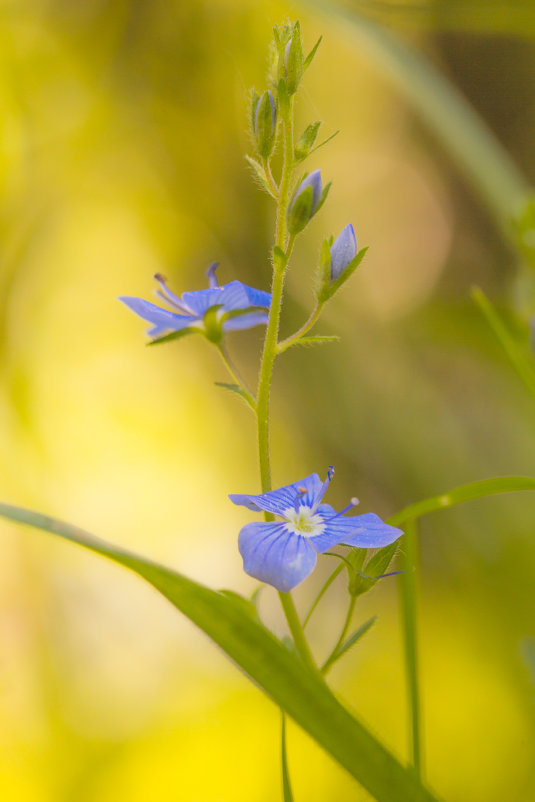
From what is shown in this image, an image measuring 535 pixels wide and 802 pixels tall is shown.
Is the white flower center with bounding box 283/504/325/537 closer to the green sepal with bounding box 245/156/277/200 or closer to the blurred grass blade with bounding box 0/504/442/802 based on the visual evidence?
the blurred grass blade with bounding box 0/504/442/802

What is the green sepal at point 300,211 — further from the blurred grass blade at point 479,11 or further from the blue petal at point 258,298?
the blurred grass blade at point 479,11

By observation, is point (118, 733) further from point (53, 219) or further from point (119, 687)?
point (53, 219)

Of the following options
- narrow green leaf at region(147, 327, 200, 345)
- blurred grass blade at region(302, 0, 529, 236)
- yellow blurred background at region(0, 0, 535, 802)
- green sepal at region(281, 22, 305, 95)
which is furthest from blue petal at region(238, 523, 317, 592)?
yellow blurred background at region(0, 0, 535, 802)

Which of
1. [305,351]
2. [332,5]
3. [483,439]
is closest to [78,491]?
[305,351]

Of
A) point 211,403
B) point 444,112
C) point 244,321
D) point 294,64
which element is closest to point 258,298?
point 244,321

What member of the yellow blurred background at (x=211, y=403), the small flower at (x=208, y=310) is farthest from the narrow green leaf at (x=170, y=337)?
the yellow blurred background at (x=211, y=403)

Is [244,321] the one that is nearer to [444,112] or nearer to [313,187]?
[313,187]
